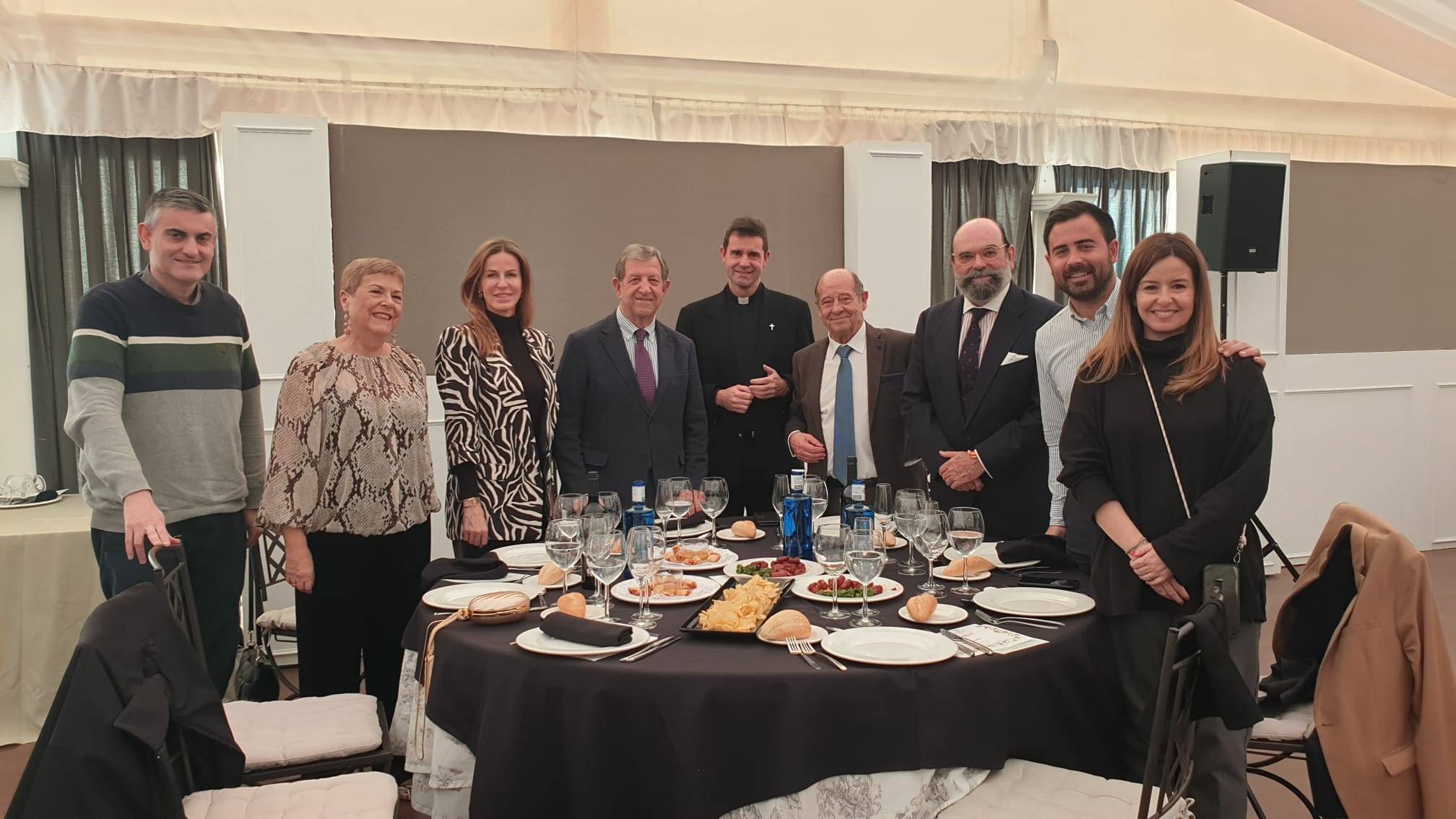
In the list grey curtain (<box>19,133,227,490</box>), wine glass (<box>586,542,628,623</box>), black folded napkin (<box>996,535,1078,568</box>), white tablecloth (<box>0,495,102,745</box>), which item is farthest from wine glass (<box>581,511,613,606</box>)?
grey curtain (<box>19,133,227,490</box>)

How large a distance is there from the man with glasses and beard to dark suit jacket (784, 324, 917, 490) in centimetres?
14

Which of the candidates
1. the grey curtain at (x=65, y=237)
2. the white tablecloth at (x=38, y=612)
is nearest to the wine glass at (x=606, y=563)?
the white tablecloth at (x=38, y=612)

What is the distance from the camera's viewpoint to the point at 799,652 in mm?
1994

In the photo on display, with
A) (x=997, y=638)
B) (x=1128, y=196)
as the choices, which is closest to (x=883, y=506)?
(x=997, y=638)

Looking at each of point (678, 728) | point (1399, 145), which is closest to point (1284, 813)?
point (678, 728)

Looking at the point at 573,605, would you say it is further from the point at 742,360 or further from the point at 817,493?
the point at 742,360

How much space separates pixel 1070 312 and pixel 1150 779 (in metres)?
1.62

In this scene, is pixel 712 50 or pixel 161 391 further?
pixel 712 50

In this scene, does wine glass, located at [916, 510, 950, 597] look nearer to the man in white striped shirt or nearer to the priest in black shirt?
the man in white striped shirt

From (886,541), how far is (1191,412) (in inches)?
36.9

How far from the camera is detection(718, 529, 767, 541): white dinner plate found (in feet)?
10.1

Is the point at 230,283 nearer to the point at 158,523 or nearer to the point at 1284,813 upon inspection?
the point at 158,523

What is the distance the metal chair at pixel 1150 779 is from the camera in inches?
70.3

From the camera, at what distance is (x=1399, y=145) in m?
7.35
